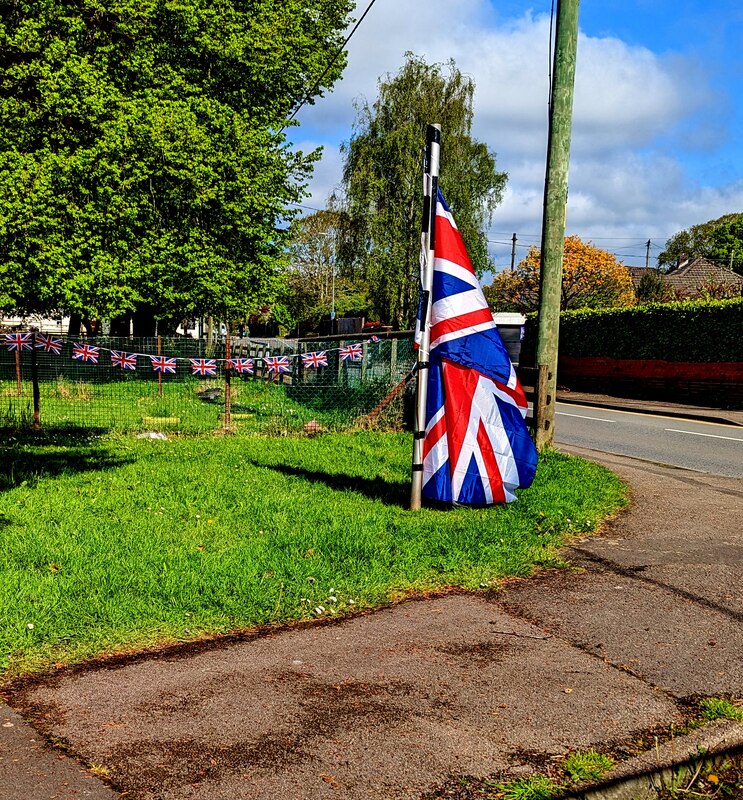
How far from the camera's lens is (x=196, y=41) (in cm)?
1666

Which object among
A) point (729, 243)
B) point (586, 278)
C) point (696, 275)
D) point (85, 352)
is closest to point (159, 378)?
point (85, 352)

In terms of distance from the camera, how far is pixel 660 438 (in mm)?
14406

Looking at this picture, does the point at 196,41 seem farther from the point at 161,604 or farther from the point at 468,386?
Result: the point at 161,604

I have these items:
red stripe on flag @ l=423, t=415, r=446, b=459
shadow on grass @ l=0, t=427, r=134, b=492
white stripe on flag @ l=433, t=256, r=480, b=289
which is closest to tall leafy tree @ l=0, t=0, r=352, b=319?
shadow on grass @ l=0, t=427, r=134, b=492

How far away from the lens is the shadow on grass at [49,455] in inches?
343

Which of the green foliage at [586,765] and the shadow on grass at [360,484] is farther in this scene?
the shadow on grass at [360,484]

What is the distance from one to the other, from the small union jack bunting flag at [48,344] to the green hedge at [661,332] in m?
17.6

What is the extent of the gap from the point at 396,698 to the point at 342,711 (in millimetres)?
277

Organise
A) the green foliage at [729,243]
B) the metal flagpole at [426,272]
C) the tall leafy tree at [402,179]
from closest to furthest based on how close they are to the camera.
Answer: the metal flagpole at [426,272] → the tall leafy tree at [402,179] → the green foliage at [729,243]

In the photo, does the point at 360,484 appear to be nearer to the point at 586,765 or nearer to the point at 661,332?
the point at 586,765

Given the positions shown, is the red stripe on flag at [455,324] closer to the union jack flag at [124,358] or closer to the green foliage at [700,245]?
the union jack flag at [124,358]

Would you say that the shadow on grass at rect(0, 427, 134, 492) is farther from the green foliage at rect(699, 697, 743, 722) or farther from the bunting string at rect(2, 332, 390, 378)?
the green foliage at rect(699, 697, 743, 722)

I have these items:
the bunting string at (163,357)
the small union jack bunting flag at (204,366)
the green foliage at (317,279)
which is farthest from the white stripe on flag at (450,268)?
the green foliage at (317,279)

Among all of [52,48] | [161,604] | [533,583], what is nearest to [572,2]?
[52,48]
